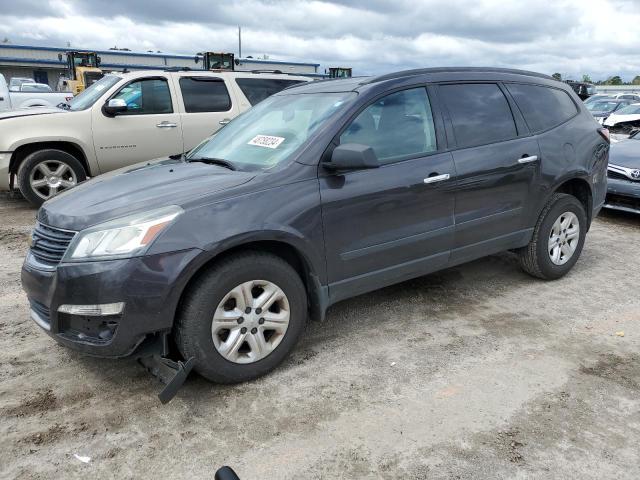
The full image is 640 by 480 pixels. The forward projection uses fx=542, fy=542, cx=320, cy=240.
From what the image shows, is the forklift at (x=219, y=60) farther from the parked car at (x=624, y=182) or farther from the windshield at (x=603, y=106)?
the windshield at (x=603, y=106)

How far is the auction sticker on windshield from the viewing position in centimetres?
356

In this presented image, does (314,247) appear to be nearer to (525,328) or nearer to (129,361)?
(129,361)

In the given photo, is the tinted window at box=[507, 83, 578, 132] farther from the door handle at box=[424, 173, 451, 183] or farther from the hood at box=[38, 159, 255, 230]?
the hood at box=[38, 159, 255, 230]

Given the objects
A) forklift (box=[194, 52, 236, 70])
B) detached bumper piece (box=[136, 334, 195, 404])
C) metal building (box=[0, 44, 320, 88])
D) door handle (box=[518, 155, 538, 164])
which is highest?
metal building (box=[0, 44, 320, 88])

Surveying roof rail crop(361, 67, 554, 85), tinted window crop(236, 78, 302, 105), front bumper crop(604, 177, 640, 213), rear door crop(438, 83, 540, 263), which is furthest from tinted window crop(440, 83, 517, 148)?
tinted window crop(236, 78, 302, 105)

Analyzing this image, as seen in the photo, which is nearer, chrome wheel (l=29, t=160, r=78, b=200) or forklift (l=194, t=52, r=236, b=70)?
chrome wheel (l=29, t=160, r=78, b=200)

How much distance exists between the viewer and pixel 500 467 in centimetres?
248

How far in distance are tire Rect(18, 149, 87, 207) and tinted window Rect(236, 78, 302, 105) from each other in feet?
8.73

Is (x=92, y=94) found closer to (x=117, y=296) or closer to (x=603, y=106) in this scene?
(x=117, y=296)

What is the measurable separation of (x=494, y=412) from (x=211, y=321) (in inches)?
62.6

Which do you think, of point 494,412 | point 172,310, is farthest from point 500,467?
point 172,310

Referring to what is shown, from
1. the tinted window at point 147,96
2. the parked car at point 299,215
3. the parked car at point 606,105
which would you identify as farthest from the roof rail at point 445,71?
the parked car at point 606,105

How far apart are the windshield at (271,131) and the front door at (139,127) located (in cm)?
362

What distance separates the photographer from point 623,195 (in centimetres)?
714
